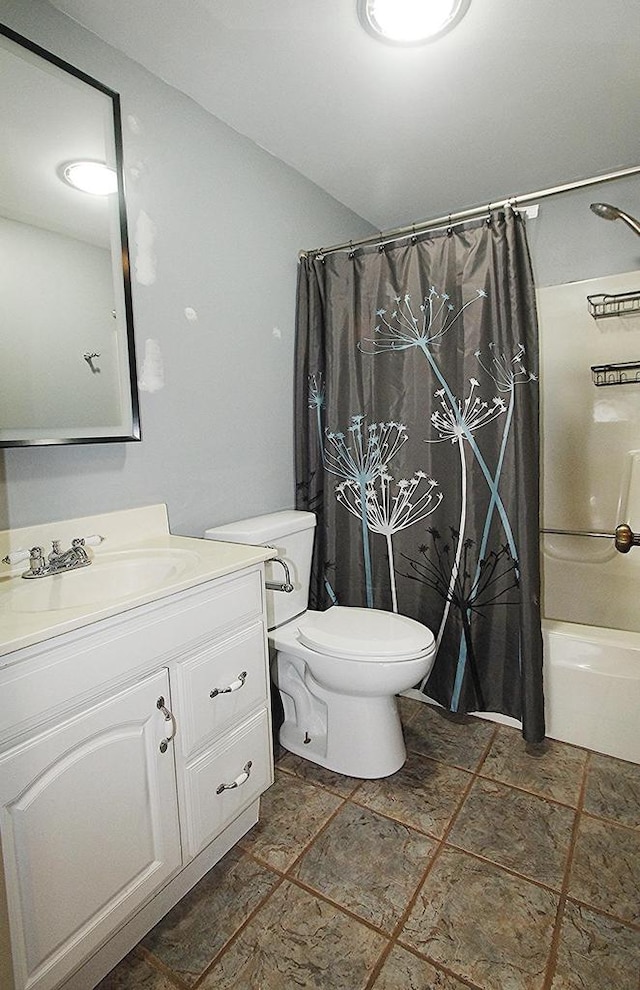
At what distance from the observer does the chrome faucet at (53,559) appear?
4.15ft

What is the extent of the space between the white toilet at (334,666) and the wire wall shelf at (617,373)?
4.81ft

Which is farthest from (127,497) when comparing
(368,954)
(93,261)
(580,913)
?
(580,913)

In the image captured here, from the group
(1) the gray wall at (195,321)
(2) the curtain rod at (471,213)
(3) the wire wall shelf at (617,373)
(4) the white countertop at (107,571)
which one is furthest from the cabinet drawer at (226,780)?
(3) the wire wall shelf at (617,373)

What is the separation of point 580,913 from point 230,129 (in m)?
2.63

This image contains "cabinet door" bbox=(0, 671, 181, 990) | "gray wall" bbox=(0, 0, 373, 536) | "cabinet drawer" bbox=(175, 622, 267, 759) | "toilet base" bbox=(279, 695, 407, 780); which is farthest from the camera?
"toilet base" bbox=(279, 695, 407, 780)

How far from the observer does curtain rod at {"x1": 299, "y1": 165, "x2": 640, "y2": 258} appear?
1576 millimetres

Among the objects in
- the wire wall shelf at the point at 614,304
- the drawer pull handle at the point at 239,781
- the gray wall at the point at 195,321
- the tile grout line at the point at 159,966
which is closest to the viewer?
the tile grout line at the point at 159,966

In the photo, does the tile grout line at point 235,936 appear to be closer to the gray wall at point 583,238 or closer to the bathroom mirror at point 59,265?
the bathroom mirror at point 59,265

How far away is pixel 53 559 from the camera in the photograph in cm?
130

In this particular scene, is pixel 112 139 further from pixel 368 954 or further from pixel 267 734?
pixel 368 954

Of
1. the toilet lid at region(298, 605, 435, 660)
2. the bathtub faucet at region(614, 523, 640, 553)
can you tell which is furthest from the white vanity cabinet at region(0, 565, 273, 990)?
the bathtub faucet at region(614, 523, 640, 553)

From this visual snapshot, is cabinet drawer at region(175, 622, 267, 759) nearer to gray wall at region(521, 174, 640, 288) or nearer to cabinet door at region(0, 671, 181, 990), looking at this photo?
cabinet door at region(0, 671, 181, 990)

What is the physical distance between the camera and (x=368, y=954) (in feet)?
3.76

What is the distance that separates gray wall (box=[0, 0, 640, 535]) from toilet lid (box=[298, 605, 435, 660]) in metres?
0.53
